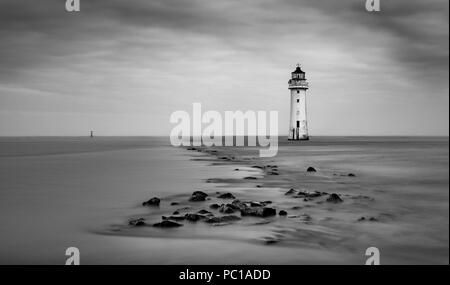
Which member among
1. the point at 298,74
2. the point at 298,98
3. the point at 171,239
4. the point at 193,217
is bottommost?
the point at 171,239

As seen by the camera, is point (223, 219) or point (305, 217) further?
point (305, 217)

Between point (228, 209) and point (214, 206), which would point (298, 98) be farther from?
point (228, 209)

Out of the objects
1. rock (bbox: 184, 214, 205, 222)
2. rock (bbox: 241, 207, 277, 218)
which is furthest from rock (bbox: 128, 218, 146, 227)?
rock (bbox: 241, 207, 277, 218)

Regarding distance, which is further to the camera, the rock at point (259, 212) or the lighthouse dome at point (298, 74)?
the lighthouse dome at point (298, 74)

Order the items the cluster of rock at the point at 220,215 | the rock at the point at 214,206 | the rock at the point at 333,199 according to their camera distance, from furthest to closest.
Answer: the rock at the point at 333,199
the rock at the point at 214,206
the cluster of rock at the point at 220,215

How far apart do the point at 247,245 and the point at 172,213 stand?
308cm

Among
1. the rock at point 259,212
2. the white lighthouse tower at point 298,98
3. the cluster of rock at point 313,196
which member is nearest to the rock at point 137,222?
the rock at point 259,212

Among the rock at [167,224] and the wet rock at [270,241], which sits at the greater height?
the rock at [167,224]

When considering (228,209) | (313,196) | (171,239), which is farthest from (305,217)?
(171,239)

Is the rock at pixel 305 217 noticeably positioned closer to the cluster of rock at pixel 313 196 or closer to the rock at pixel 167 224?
the cluster of rock at pixel 313 196

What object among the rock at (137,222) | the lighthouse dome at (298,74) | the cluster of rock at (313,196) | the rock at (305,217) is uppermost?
the lighthouse dome at (298,74)

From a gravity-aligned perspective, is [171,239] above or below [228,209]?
below

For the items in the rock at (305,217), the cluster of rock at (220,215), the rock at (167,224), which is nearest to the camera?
the rock at (167,224)
